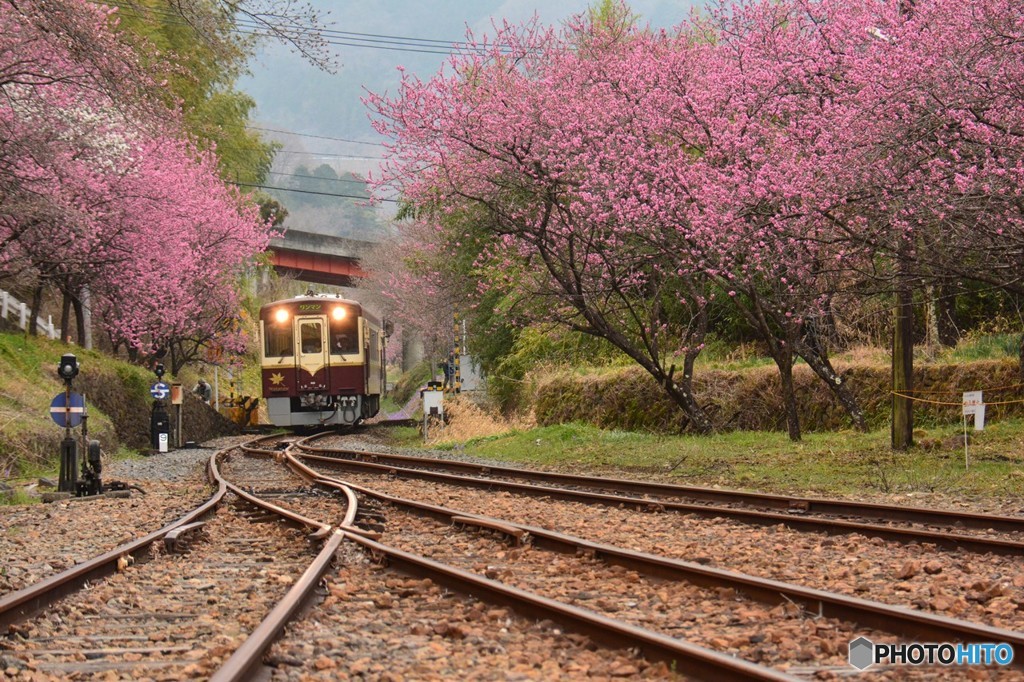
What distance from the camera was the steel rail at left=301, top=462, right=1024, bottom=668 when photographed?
449 cm

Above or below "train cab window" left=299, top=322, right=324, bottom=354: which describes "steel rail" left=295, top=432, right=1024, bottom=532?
below

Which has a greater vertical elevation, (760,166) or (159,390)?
(760,166)

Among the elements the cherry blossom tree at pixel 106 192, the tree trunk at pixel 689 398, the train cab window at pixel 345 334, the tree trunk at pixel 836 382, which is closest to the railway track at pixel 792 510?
the tree trunk at pixel 689 398

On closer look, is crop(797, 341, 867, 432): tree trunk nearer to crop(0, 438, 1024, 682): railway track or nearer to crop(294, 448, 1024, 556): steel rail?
crop(294, 448, 1024, 556): steel rail

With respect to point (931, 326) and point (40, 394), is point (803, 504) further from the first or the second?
point (40, 394)

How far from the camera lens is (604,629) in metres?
4.77

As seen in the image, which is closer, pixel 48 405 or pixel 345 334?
pixel 48 405

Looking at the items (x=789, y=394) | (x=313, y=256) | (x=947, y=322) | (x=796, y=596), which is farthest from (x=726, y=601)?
(x=313, y=256)

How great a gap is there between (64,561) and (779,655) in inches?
205

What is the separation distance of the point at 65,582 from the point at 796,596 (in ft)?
13.4

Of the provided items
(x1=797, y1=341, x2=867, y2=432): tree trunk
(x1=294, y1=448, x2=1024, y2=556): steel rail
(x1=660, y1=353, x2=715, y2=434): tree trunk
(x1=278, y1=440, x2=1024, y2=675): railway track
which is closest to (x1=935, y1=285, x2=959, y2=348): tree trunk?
(x1=797, y1=341, x2=867, y2=432): tree trunk

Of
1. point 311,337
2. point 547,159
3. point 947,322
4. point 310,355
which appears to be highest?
point 547,159

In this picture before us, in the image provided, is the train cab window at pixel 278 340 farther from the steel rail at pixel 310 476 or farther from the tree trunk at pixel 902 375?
the tree trunk at pixel 902 375

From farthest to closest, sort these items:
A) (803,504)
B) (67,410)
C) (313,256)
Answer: (313,256)
(67,410)
(803,504)
